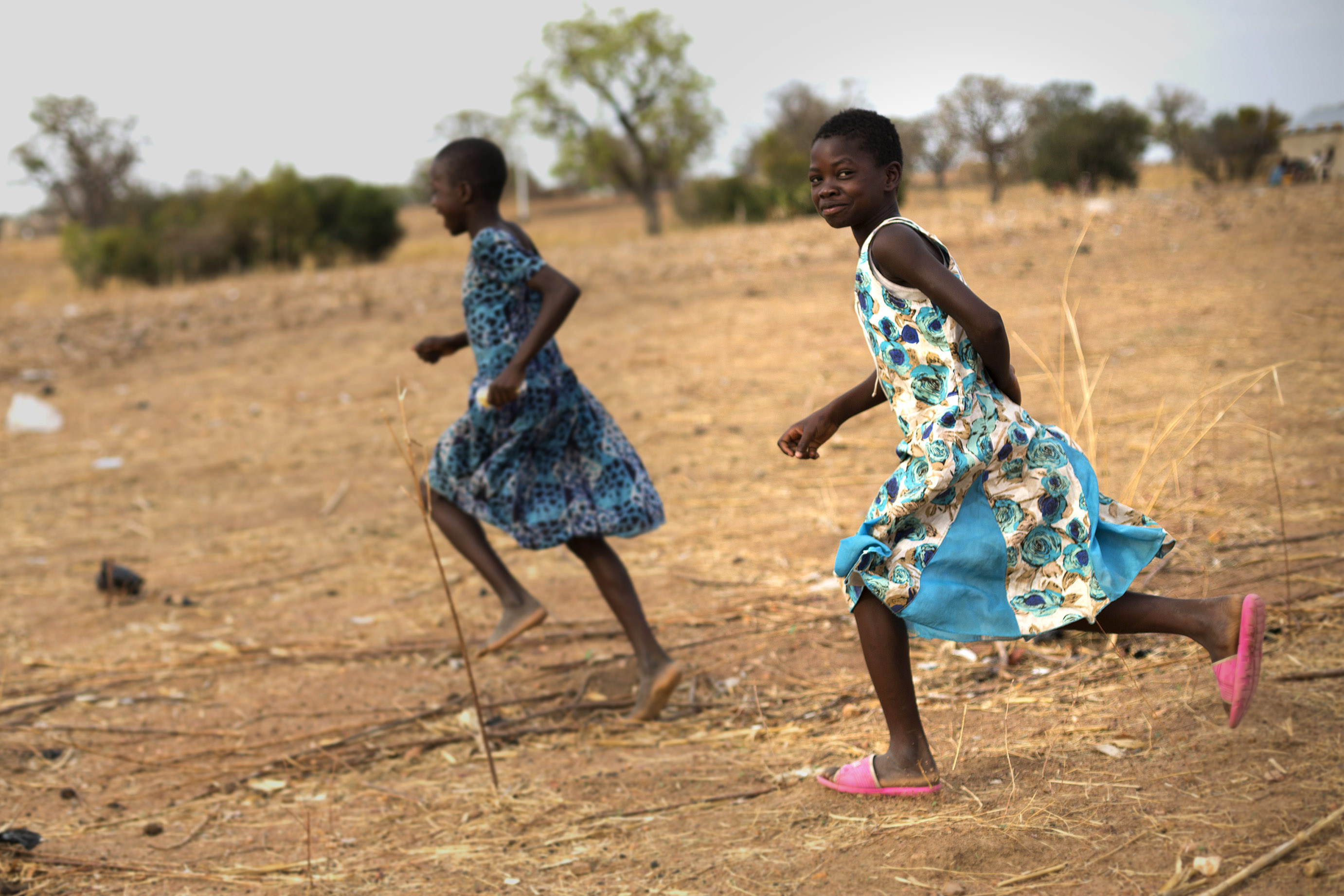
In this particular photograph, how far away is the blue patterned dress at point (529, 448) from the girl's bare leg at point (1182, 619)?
4.61 feet

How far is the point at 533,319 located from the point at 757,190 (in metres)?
19.4

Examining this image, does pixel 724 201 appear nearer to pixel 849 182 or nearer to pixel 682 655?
pixel 682 655

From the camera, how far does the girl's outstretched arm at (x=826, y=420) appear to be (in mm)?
2172

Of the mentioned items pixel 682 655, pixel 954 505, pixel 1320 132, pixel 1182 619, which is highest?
pixel 1320 132

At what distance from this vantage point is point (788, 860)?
2.04 metres

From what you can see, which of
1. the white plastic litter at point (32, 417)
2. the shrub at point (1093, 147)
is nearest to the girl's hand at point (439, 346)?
the shrub at point (1093, 147)

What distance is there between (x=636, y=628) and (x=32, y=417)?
6934 millimetres

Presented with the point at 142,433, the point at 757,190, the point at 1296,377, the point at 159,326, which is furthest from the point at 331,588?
the point at 757,190

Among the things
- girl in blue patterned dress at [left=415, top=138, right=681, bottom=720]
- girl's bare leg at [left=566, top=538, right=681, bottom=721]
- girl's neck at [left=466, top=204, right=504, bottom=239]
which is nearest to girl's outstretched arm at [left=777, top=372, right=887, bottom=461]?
girl in blue patterned dress at [left=415, top=138, right=681, bottom=720]

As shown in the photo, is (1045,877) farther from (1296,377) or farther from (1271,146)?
(1271,146)

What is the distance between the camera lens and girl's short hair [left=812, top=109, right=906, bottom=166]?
2.00 m

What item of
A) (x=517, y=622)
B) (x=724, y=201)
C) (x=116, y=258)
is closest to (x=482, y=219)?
(x=517, y=622)

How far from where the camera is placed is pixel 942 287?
1.89m

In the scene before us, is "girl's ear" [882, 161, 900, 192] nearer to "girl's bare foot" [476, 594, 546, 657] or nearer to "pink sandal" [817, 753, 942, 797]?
"pink sandal" [817, 753, 942, 797]
